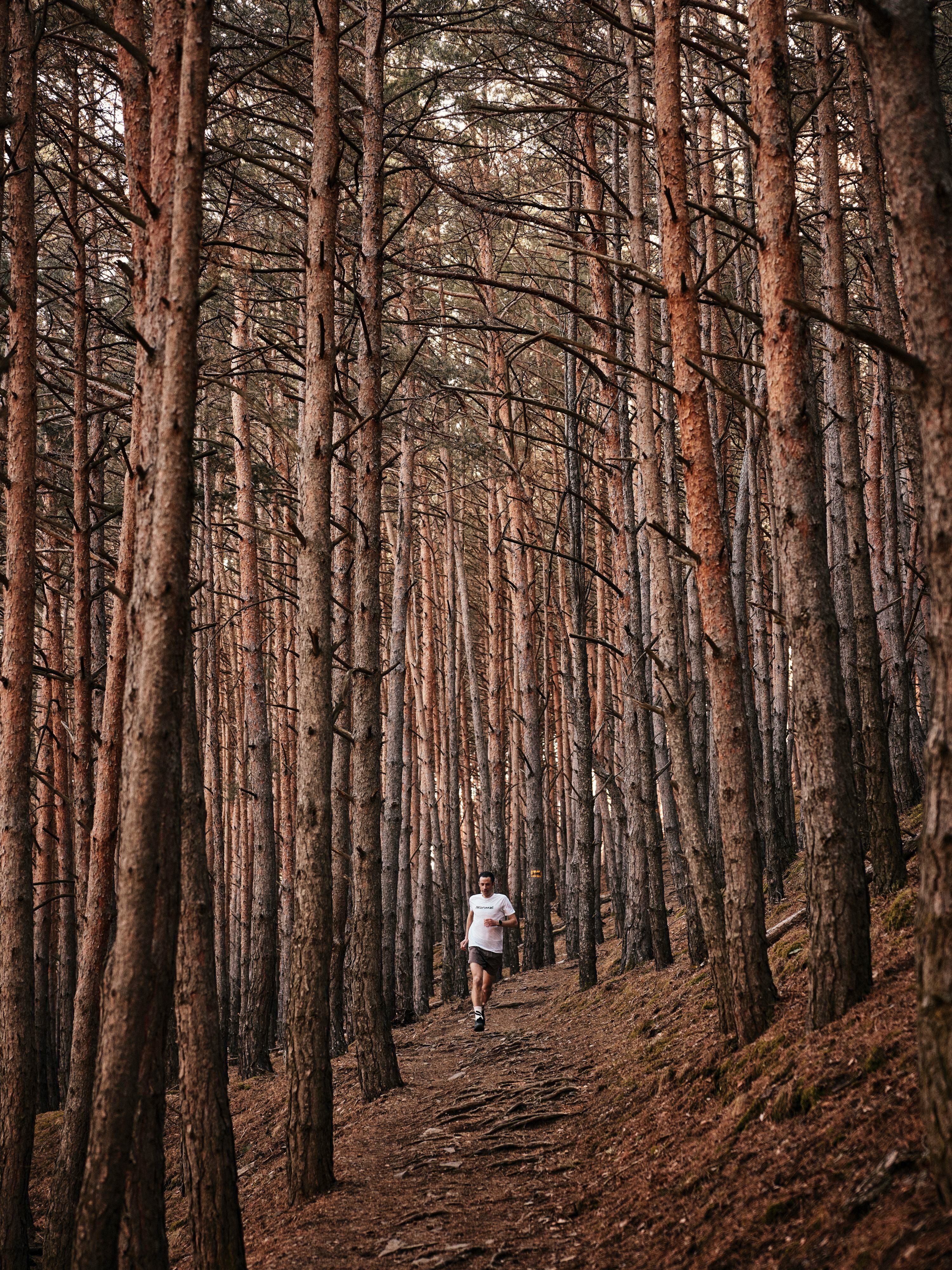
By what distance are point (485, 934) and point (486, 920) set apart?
0.14m

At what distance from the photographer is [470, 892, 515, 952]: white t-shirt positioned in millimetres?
10641

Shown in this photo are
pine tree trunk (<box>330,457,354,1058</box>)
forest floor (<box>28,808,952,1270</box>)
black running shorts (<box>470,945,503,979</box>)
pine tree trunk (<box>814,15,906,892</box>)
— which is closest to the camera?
forest floor (<box>28,808,952,1270</box>)

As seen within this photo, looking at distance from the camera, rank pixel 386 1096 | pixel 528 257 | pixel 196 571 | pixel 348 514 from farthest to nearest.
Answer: pixel 196 571 < pixel 528 257 < pixel 348 514 < pixel 386 1096

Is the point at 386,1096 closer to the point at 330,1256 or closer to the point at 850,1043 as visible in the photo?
the point at 330,1256

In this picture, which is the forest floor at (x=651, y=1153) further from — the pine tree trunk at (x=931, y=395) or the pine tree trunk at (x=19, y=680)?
the pine tree trunk at (x=19, y=680)

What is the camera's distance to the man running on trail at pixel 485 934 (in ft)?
34.3

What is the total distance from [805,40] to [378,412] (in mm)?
5502

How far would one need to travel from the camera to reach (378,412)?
7.34 m

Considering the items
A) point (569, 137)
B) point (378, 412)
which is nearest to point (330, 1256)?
point (378, 412)

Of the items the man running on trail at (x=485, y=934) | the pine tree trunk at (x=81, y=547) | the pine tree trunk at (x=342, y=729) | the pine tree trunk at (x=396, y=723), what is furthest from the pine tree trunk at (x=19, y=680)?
the man running on trail at (x=485, y=934)

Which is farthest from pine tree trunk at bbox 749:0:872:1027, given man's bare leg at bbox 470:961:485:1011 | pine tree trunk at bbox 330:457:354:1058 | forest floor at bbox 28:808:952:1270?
man's bare leg at bbox 470:961:485:1011

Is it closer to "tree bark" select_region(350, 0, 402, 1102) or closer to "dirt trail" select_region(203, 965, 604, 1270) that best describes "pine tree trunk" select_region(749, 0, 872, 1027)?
"dirt trail" select_region(203, 965, 604, 1270)

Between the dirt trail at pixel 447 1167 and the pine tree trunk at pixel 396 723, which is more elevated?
the pine tree trunk at pixel 396 723

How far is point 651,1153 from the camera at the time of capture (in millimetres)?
4613
